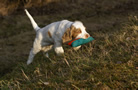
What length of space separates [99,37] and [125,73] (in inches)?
102

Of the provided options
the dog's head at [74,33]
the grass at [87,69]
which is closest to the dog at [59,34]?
the dog's head at [74,33]

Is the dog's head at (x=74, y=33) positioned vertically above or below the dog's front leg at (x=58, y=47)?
above

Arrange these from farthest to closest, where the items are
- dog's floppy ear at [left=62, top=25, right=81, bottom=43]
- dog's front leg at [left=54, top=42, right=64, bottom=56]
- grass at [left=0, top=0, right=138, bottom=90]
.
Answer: dog's front leg at [left=54, top=42, right=64, bottom=56], dog's floppy ear at [left=62, top=25, right=81, bottom=43], grass at [left=0, top=0, right=138, bottom=90]

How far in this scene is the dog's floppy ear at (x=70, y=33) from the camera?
376 cm

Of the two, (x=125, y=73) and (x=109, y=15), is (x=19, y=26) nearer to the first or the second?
(x=109, y=15)

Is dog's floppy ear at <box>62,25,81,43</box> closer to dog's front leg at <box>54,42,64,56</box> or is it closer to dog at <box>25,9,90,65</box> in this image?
dog at <box>25,9,90,65</box>

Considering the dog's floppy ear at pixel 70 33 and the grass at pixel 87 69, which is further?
the dog's floppy ear at pixel 70 33

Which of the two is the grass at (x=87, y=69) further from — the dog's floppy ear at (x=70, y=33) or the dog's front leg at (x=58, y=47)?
the dog's floppy ear at (x=70, y=33)

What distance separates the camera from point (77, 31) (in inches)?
149

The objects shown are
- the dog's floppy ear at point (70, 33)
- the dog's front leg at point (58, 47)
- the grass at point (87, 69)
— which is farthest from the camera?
the dog's front leg at point (58, 47)

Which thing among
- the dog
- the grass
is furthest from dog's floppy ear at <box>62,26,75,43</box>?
Answer: the grass

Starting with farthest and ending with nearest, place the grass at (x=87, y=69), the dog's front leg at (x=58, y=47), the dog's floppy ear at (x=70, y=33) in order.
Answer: the dog's front leg at (x=58, y=47) < the dog's floppy ear at (x=70, y=33) < the grass at (x=87, y=69)

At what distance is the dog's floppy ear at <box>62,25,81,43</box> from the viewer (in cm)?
376

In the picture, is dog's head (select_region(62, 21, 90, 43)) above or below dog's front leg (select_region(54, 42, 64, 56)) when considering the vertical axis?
above
